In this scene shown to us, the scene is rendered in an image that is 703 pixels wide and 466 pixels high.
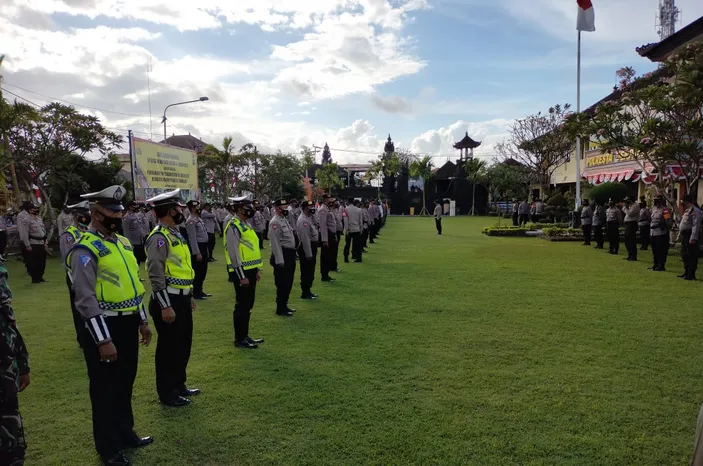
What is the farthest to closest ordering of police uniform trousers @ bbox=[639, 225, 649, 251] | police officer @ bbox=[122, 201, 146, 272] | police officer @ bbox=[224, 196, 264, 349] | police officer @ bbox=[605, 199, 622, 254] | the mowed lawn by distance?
police officer @ bbox=[605, 199, 622, 254]
police uniform trousers @ bbox=[639, 225, 649, 251]
police officer @ bbox=[122, 201, 146, 272]
police officer @ bbox=[224, 196, 264, 349]
the mowed lawn

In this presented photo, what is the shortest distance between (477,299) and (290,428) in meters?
5.23

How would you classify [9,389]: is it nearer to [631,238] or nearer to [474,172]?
[631,238]

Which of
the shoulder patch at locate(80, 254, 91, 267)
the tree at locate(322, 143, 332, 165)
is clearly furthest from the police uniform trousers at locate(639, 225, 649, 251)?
the tree at locate(322, 143, 332, 165)

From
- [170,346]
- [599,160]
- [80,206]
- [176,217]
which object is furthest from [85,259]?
[599,160]

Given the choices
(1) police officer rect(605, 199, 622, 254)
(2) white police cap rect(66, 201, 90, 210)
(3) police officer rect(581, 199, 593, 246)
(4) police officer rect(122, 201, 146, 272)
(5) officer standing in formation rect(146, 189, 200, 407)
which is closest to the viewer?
(5) officer standing in formation rect(146, 189, 200, 407)

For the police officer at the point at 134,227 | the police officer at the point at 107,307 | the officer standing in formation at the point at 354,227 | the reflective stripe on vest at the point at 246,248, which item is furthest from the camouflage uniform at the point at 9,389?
the officer standing in formation at the point at 354,227

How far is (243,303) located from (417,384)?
2.35m

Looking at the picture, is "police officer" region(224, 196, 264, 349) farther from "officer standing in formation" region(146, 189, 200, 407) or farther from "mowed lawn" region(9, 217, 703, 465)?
"officer standing in formation" region(146, 189, 200, 407)

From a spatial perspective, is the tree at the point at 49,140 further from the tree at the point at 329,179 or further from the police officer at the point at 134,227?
the tree at the point at 329,179

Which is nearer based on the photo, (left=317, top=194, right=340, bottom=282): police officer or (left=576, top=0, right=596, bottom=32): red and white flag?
(left=317, top=194, right=340, bottom=282): police officer

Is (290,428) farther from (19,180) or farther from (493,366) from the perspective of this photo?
(19,180)

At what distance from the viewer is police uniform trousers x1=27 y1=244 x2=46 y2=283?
35.7ft

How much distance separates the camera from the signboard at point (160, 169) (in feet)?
51.2

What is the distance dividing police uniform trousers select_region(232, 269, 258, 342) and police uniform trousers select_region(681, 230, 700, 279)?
895cm
